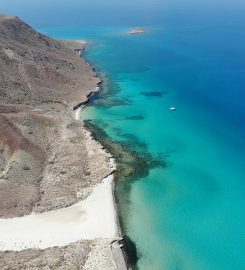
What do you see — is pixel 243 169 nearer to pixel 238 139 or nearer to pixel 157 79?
pixel 238 139

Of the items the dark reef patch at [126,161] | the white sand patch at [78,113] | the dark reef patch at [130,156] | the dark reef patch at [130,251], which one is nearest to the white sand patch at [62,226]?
the dark reef patch at [130,251]

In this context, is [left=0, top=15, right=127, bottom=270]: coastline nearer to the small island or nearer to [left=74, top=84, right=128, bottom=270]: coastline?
[left=74, top=84, right=128, bottom=270]: coastline

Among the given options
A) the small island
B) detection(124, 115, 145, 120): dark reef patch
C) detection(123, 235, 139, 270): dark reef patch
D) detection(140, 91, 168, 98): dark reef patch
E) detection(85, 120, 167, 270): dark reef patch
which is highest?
the small island

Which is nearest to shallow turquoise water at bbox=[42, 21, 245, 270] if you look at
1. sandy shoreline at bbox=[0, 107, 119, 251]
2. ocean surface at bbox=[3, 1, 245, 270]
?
ocean surface at bbox=[3, 1, 245, 270]

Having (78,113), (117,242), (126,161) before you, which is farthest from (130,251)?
(78,113)

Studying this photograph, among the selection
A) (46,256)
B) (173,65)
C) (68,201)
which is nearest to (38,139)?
(68,201)

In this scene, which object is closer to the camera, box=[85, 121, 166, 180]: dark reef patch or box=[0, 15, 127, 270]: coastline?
box=[0, 15, 127, 270]: coastline
